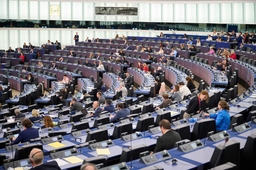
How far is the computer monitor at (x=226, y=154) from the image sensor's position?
562 cm

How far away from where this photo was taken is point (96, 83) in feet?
63.1

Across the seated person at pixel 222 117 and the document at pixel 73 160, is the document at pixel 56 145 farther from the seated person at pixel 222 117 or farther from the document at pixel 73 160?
the seated person at pixel 222 117

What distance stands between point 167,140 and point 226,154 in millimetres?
1353

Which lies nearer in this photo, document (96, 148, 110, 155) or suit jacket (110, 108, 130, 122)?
document (96, 148, 110, 155)

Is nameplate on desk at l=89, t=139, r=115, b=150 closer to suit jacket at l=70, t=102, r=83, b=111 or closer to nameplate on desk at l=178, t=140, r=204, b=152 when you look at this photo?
nameplate on desk at l=178, t=140, r=204, b=152

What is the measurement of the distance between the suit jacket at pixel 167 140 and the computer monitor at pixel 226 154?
109 centimetres

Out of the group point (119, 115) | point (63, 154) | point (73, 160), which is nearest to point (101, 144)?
point (63, 154)

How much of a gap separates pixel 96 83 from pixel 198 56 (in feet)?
20.2

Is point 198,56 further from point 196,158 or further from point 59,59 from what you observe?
point 196,158

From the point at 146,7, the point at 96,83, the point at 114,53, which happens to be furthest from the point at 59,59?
the point at 146,7

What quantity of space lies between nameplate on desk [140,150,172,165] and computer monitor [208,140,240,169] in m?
0.71

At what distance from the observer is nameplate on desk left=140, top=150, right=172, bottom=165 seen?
20.0ft

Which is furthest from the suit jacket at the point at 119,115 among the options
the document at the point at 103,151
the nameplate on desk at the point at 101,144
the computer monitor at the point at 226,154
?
the computer monitor at the point at 226,154

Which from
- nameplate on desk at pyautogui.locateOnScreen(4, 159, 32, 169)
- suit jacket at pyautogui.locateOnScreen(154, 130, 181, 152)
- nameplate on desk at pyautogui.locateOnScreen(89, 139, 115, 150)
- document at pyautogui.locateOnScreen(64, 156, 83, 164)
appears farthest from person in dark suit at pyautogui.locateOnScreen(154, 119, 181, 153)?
nameplate on desk at pyautogui.locateOnScreen(4, 159, 32, 169)
